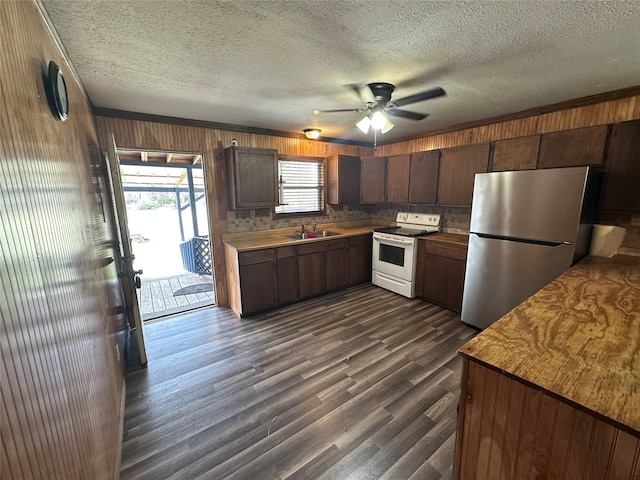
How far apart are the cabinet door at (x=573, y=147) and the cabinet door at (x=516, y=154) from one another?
0.19ft

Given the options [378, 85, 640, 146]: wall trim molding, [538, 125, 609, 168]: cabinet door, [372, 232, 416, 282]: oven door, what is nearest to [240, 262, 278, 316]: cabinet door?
[372, 232, 416, 282]: oven door

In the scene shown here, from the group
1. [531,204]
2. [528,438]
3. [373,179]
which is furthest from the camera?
[373,179]

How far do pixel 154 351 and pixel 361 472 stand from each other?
2208 mm

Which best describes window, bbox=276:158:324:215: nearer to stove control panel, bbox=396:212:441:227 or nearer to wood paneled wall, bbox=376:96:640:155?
stove control panel, bbox=396:212:441:227

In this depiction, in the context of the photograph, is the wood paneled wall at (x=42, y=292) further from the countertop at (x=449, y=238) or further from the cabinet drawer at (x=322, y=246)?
the countertop at (x=449, y=238)

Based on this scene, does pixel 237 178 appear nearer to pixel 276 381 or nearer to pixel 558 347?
pixel 276 381

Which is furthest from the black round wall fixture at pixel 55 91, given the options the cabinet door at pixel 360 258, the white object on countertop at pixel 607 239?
the white object on countertop at pixel 607 239

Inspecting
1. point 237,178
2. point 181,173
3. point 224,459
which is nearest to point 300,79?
point 237,178

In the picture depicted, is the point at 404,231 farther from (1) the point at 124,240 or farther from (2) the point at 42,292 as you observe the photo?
(2) the point at 42,292

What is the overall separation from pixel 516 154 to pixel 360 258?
2.36 meters

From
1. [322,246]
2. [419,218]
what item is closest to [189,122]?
[322,246]

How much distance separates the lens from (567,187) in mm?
2244

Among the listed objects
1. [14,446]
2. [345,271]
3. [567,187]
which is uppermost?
[567,187]

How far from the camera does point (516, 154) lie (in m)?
2.85
